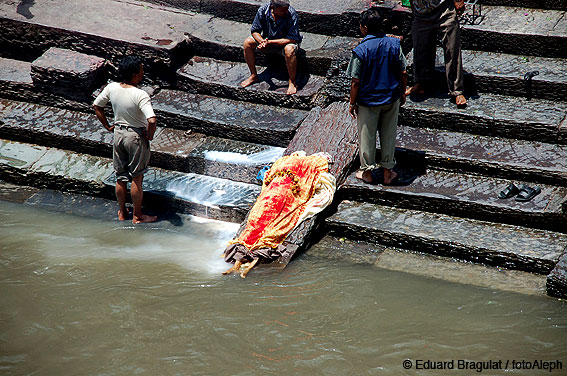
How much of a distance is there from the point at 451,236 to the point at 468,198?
54 centimetres

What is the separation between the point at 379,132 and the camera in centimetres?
707

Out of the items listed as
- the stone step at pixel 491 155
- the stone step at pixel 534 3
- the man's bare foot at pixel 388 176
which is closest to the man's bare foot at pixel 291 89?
the stone step at pixel 491 155

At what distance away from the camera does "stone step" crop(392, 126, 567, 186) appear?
6.91 meters

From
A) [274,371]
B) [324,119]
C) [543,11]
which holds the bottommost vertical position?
[274,371]

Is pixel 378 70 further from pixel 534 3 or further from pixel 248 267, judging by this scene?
pixel 534 3

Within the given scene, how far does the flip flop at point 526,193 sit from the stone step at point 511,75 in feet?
5.29

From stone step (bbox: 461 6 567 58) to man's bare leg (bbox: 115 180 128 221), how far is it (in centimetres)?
488

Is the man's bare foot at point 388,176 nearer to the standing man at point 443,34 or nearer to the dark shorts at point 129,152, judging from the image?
the standing man at point 443,34

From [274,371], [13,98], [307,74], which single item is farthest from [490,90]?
[13,98]

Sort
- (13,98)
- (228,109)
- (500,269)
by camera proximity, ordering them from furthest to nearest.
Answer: (13,98) → (228,109) → (500,269)

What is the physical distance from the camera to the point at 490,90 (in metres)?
8.09

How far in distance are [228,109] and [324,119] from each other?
1.46m

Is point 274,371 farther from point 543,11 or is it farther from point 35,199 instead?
point 543,11

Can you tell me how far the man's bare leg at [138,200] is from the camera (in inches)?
290
